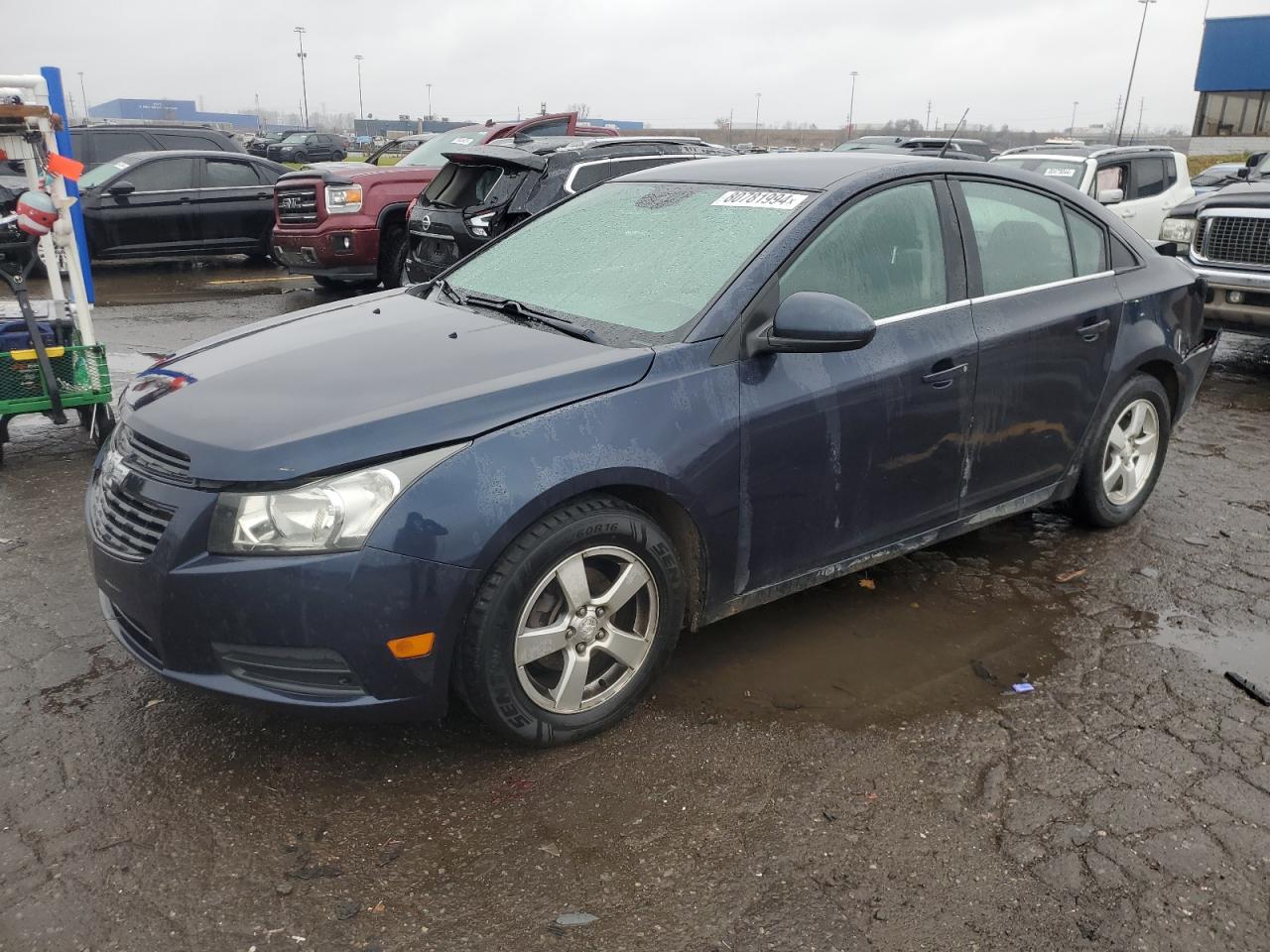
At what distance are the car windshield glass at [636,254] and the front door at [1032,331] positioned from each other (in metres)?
0.93

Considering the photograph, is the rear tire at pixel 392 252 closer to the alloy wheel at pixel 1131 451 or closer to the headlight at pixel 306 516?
the alloy wheel at pixel 1131 451

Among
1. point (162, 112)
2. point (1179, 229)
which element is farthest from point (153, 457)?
point (162, 112)

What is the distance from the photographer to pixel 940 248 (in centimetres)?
387

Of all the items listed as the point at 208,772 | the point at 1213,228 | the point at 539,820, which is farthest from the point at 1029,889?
the point at 1213,228

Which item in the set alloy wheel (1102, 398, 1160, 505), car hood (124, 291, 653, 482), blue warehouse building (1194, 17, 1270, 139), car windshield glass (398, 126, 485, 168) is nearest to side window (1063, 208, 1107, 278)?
alloy wheel (1102, 398, 1160, 505)

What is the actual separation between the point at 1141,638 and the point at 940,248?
1.64 meters

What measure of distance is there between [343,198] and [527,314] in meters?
8.24

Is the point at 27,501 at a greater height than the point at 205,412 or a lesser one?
lesser

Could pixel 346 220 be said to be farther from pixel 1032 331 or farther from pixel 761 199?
pixel 1032 331

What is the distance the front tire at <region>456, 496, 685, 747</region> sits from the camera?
9.31ft

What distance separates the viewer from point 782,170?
3.92 m

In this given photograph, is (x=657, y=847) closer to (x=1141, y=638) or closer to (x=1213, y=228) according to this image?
(x=1141, y=638)

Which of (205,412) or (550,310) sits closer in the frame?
(205,412)

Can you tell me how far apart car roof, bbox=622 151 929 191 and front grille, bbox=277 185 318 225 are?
7874mm
